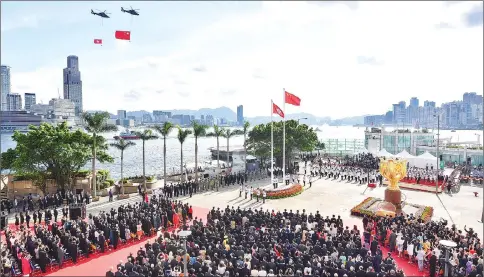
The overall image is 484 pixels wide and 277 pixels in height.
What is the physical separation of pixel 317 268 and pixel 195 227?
680 cm

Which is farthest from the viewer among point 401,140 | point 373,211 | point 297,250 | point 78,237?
point 401,140

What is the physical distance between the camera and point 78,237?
17.1 metres

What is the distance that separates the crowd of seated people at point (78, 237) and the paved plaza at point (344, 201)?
5.73m

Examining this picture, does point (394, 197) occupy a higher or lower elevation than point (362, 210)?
higher

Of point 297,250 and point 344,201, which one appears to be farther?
point 344,201

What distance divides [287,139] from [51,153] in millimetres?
23660

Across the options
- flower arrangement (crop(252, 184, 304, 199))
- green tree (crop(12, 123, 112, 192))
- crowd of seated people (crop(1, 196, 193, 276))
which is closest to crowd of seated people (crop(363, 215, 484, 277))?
flower arrangement (crop(252, 184, 304, 199))

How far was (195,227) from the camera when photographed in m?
17.3

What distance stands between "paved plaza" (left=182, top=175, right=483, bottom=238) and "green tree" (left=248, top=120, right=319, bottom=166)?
8.44 meters

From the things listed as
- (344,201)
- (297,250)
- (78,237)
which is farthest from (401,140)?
(78,237)

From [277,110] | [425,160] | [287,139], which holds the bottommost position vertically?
[425,160]

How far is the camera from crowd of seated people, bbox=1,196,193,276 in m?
14.9

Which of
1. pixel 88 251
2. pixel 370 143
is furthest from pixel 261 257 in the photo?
pixel 370 143

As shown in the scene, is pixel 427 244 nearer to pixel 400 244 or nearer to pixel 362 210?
pixel 400 244
